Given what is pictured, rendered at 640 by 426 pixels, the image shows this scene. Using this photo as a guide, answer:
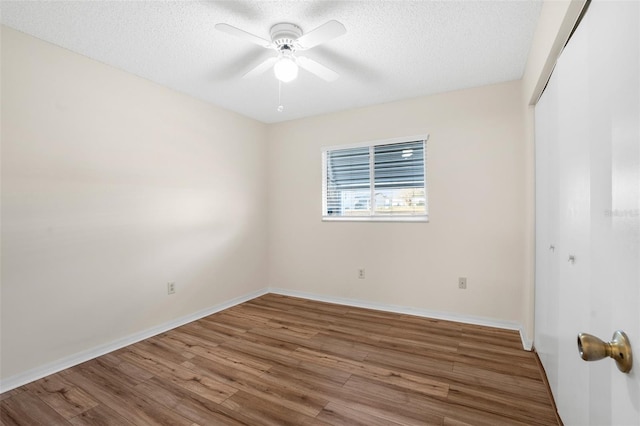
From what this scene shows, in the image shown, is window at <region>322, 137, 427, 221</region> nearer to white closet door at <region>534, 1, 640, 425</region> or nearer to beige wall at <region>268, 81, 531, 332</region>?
beige wall at <region>268, 81, 531, 332</region>

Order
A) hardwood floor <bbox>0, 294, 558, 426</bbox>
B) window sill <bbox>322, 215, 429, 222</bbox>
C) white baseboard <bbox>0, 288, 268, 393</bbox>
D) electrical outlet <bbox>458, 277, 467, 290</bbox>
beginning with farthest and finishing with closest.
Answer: window sill <bbox>322, 215, 429, 222</bbox>, electrical outlet <bbox>458, 277, 467, 290</bbox>, white baseboard <bbox>0, 288, 268, 393</bbox>, hardwood floor <bbox>0, 294, 558, 426</bbox>

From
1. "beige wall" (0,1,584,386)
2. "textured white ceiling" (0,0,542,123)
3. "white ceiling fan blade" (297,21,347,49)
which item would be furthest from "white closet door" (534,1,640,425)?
"white ceiling fan blade" (297,21,347,49)

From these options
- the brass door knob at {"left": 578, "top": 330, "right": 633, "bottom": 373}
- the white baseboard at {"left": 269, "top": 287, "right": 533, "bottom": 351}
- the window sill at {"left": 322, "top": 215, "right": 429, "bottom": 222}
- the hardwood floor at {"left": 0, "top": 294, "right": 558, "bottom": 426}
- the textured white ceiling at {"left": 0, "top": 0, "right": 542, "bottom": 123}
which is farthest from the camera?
the window sill at {"left": 322, "top": 215, "right": 429, "bottom": 222}

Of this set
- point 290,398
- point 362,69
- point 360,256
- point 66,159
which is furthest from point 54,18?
point 360,256

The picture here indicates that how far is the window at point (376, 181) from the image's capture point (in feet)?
11.4

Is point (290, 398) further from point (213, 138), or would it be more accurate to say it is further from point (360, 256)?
point (213, 138)

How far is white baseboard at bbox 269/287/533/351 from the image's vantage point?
116 inches

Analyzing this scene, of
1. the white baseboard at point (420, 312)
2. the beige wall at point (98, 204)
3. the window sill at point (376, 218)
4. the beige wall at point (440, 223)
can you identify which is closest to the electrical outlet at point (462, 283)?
the beige wall at point (440, 223)

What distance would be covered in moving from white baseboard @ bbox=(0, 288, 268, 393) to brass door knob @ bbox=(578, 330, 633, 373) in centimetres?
315

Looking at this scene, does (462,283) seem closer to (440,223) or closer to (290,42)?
(440,223)

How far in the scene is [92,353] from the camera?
248 cm

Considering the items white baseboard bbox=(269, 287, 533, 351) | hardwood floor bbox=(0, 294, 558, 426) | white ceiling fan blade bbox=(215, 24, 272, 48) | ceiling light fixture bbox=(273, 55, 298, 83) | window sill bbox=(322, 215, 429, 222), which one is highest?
white ceiling fan blade bbox=(215, 24, 272, 48)

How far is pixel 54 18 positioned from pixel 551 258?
358cm

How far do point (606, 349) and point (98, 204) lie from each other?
10.4ft
